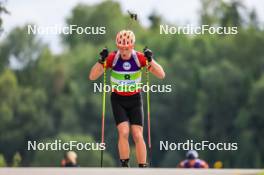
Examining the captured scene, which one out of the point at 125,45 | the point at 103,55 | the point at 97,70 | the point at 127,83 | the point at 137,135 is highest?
the point at 125,45

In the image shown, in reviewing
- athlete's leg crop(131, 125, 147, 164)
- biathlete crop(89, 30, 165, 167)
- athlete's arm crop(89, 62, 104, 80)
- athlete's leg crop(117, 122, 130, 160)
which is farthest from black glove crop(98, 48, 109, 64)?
athlete's leg crop(131, 125, 147, 164)

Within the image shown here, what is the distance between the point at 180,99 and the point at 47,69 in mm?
11374

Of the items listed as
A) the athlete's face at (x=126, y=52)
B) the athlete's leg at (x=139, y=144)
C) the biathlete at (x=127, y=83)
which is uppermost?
the athlete's face at (x=126, y=52)

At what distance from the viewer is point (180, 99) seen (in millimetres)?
86812

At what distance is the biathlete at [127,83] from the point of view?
1905cm

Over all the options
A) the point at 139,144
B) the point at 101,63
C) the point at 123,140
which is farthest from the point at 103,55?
the point at 139,144

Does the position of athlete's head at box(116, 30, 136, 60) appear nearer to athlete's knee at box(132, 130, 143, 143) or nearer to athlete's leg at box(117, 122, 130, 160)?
athlete's leg at box(117, 122, 130, 160)

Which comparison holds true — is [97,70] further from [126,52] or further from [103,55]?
[126,52]

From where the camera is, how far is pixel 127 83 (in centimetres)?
1916

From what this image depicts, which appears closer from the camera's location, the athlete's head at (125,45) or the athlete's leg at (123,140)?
the athlete's head at (125,45)

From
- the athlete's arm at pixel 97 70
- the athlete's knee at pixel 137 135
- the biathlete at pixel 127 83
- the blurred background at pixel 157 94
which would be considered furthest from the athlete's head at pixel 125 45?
the blurred background at pixel 157 94

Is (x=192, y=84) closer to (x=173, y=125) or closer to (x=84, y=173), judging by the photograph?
(x=173, y=125)

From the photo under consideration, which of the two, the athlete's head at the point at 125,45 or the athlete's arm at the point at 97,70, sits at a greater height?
the athlete's head at the point at 125,45

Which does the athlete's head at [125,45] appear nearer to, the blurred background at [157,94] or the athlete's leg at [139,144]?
the athlete's leg at [139,144]
